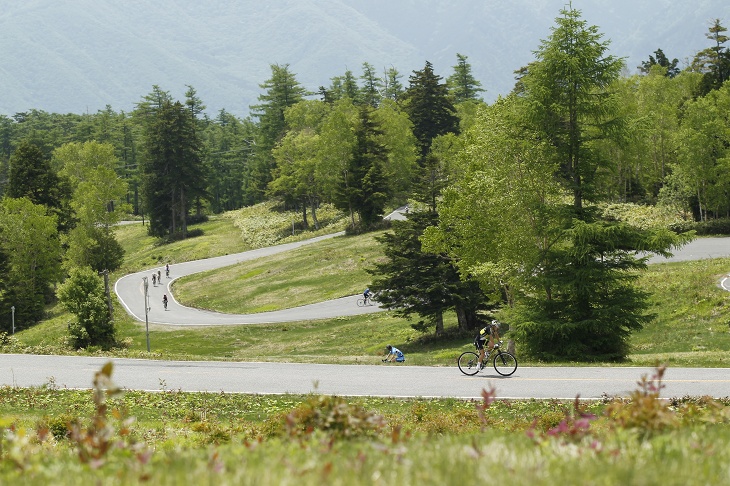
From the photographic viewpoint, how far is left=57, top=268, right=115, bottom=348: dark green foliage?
129ft

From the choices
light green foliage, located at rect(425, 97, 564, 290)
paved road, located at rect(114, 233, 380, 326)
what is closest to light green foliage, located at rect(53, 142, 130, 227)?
paved road, located at rect(114, 233, 380, 326)

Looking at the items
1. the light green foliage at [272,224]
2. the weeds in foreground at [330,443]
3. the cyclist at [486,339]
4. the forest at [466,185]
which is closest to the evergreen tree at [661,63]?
the forest at [466,185]

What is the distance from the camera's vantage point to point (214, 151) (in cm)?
14762

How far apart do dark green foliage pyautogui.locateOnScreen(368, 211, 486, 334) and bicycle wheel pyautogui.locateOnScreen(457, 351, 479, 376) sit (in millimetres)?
15985

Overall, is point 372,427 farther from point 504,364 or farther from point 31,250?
point 31,250

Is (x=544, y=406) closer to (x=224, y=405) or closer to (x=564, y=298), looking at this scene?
(x=224, y=405)

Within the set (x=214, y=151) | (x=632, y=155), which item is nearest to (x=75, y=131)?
(x=214, y=151)

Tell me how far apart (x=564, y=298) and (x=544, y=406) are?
10692mm

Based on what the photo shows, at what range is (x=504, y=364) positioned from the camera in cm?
2225

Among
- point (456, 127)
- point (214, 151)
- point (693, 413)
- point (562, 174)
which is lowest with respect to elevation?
point (693, 413)

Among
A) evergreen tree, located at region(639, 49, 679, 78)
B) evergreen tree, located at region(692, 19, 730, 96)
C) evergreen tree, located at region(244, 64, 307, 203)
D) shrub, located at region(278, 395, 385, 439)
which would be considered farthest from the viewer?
evergreen tree, located at region(639, 49, 679, 78)

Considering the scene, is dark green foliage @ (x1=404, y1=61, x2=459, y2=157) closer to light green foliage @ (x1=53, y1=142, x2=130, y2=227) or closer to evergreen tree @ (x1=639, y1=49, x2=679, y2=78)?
evergreen tree @ (x1=639, y1=49, x2=679, y2=78)

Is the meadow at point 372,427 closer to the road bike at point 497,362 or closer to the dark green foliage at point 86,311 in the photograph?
the dark green foliage at point 86,311

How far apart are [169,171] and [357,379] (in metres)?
89.0
